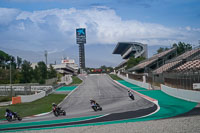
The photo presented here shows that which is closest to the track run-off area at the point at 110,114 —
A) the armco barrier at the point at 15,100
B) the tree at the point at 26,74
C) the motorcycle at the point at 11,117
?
the motorcycle at the point at 11,117

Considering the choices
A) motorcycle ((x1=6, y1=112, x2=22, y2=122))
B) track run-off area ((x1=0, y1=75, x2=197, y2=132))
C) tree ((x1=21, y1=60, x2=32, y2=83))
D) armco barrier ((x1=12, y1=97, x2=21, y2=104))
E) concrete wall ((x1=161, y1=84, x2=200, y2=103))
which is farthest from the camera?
tree ((x1=21, y1=60, x2=32, y2=83))

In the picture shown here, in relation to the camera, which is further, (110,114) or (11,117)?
(11,117)

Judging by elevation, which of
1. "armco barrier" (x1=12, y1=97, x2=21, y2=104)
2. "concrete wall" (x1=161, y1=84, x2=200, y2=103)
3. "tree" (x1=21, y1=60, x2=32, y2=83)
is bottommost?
"armco barrier" (x1=12, y1=97, x2=21, y2=104)

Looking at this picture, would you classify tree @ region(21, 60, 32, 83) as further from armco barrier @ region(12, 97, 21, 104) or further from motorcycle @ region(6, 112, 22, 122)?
motorcycle @ region(6, 112, 22, 122)

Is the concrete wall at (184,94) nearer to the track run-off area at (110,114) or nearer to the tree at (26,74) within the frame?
the track run-off area at (110,114)

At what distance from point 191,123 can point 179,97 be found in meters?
16.5

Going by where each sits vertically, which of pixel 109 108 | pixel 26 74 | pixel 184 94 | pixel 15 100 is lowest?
pixel 15 100

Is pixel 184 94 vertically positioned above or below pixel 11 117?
above

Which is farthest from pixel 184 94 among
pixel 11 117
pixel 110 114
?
pixel 11 117

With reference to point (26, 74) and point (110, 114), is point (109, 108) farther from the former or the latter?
point (26, 74)

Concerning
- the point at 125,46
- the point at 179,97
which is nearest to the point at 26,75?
the point at 179,97

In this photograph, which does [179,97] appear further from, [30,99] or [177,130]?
[30,99]

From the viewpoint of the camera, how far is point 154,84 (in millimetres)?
46812

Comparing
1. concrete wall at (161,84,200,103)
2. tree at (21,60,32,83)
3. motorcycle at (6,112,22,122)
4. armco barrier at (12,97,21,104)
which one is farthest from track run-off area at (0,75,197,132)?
tree at (21,60,32,83)
